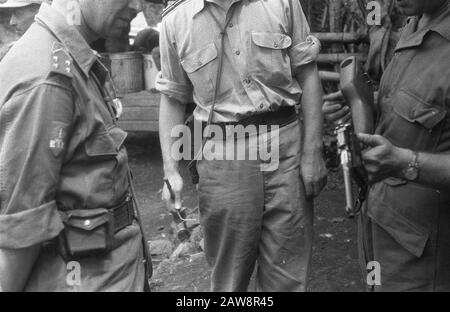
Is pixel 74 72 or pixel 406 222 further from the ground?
pixel 74 72

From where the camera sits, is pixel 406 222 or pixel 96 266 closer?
pixel 96 266

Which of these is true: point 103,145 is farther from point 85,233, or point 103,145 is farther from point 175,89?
point 175,89

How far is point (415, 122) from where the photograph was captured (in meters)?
2.44

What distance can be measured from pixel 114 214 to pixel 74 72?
618mm

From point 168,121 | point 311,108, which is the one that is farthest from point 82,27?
point 311,108

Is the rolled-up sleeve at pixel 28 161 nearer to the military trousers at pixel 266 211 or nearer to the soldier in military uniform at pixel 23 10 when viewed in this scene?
the military trousers at pixel 266 211

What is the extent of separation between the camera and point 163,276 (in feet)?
15.7

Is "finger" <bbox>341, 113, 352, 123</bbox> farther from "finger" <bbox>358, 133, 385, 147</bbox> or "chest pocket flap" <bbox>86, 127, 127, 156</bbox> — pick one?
"chest pocket flap" <bbox>86, 127, 127, 156</bbox>

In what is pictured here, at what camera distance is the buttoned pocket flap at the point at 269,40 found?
2854 mm

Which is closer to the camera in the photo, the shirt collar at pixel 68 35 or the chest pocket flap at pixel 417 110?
the shirt collar at pixel 68 35

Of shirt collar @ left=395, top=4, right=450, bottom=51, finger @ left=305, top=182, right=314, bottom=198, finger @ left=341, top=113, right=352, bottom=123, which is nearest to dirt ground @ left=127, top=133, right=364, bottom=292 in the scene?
finger @ left=305, top=182, right=314, bottom=198

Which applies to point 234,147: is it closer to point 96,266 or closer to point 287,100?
point 287,100

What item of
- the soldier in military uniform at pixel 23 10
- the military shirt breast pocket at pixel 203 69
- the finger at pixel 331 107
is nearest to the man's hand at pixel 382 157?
the finger at pixel 331 107
